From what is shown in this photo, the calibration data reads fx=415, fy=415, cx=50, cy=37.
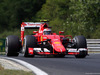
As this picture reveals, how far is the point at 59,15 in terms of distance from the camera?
48.1m

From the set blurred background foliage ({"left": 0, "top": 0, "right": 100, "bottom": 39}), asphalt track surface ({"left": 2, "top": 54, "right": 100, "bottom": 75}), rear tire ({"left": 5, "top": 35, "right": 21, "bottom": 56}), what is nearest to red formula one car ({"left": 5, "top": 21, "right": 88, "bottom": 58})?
rear tire ({"left": 5, "top": 35, "right": 21, "bottom": 56})

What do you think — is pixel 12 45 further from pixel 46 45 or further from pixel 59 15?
pixel 59 15

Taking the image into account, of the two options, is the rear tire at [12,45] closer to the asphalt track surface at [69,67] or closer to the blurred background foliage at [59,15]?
the asphalt track surface at [69,67]

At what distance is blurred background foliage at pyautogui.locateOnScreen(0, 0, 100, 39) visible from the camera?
35.8m

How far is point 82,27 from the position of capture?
35.8 metres

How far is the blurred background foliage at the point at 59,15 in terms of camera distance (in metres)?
35.8

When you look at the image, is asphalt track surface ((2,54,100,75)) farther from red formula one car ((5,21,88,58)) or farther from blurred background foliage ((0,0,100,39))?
blurred background foliage ((0,0,100,39))

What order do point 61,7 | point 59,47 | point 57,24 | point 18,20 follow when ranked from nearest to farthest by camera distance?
point 59,47
point 57,24
point 61,7
point 18,20

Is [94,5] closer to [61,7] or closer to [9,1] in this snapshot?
[61,7]

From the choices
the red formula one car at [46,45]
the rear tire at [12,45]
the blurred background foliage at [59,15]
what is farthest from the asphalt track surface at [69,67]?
the blurred background foliage at [59,15]

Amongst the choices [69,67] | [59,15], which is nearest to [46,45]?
[69,67]

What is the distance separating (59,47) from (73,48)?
1141 mm

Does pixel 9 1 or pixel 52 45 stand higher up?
pixel 9 1

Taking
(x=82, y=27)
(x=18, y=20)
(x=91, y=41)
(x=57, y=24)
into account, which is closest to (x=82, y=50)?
(x=91, y=41)
